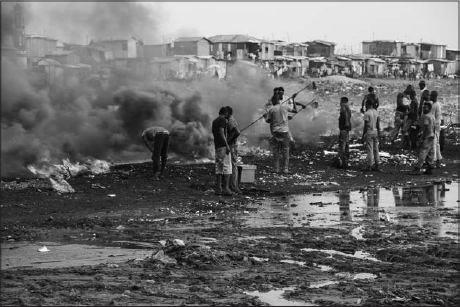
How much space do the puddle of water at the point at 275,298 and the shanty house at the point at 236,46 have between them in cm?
8011

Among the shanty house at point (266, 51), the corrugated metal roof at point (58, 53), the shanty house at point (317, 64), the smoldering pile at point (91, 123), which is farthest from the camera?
the shanty house at point (317, 64)

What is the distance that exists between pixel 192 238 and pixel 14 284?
12.3 feet

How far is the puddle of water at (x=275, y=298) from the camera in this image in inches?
331

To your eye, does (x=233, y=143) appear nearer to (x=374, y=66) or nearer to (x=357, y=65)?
(x=357, y=65)

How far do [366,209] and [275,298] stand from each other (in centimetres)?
757

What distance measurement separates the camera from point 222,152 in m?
16.9

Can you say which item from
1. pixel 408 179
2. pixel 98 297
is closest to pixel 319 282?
pixel 98 297

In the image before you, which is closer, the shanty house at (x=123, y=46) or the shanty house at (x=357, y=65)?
the shanty house at (x=123, y=46)

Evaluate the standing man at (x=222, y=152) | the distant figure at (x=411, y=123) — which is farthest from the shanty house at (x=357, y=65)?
the standing man at (x=222, y=152)

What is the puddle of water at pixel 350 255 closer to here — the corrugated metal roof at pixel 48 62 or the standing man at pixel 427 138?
the standing man at pixel 427 138

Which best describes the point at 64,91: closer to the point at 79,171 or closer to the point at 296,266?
the point at 79,171

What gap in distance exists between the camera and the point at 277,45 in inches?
3871

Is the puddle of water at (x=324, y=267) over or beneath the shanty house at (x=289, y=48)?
beneath

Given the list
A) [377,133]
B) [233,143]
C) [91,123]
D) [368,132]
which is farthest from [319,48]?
[233,143]
